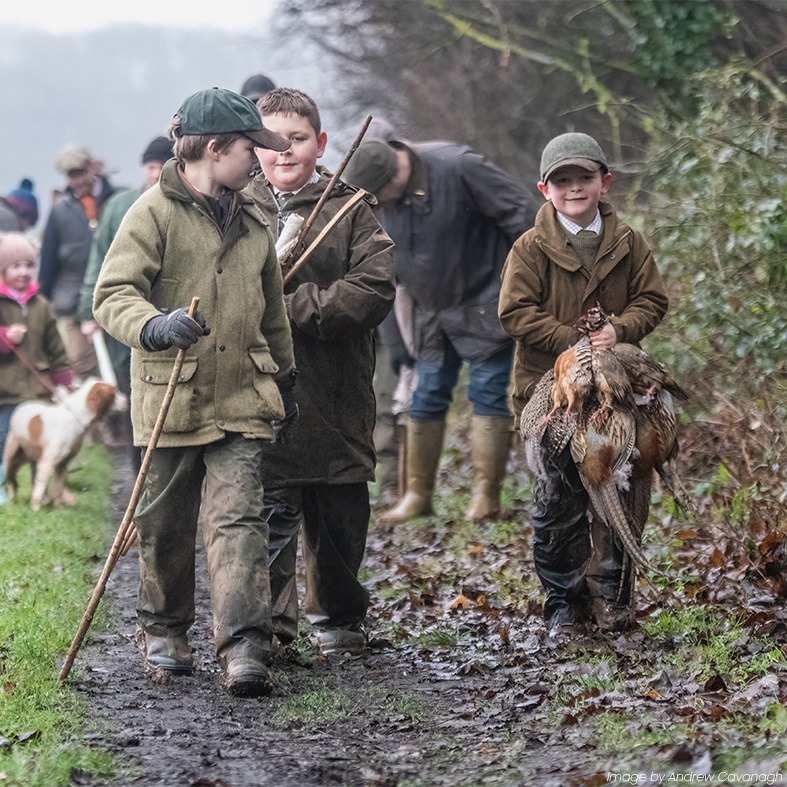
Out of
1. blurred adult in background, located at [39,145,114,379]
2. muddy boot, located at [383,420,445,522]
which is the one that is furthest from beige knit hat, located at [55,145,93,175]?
muddy boot, located at [383,420,445,522]

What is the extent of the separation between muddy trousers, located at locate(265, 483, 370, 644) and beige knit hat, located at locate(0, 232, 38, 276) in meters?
5.36

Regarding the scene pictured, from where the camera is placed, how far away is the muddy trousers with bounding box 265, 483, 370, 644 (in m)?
6.70

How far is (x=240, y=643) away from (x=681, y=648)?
1.72 meters

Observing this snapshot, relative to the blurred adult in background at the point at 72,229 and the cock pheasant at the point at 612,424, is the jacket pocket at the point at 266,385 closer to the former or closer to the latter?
the cock pheasant at the point at 612,424

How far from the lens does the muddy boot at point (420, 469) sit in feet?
34.7

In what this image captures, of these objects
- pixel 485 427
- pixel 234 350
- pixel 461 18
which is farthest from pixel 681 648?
pixel 461 18

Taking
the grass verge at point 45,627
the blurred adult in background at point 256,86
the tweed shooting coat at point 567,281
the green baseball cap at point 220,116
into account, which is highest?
the blurred adult in background at point 256,86

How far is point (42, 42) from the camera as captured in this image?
301 feet

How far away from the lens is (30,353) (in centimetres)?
1158

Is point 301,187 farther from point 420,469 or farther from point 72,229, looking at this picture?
point 72,229

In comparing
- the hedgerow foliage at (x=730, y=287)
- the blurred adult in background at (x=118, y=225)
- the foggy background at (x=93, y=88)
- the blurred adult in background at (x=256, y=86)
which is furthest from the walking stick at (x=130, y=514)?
the foggy background at (x=93, y=88)

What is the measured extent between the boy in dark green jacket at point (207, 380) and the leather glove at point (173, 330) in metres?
0.16

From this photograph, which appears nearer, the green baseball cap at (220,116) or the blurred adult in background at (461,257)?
the green baseball cap at (220,116)

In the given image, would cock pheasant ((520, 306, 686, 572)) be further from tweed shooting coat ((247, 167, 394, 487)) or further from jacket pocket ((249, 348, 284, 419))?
jacket pocket ((249, 348, 284, 419))
